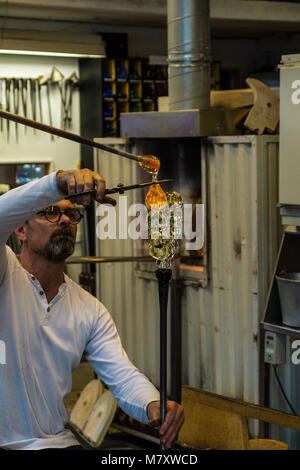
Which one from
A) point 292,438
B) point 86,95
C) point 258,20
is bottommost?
point 292,438

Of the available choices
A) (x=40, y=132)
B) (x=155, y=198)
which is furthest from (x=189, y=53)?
(x=40, y=132)

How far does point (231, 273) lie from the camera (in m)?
3.97

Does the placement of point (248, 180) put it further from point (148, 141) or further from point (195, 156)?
point (148, 141)

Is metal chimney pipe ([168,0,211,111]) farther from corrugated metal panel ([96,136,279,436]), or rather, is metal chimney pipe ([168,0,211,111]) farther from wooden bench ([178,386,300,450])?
wooden bench ([178,386,300,450])

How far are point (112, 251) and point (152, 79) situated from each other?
135 inches

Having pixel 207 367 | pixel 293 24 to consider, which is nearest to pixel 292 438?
pixel 207 367

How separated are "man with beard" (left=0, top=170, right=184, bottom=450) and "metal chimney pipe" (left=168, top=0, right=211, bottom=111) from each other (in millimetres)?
1661

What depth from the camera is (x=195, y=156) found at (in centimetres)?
420

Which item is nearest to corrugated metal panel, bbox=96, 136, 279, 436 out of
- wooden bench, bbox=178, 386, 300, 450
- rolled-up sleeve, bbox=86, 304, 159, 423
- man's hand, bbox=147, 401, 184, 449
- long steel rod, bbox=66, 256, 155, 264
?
long steel rod, bbox=66, 256, 155, 264

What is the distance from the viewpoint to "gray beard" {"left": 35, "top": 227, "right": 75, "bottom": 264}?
2.66 meters

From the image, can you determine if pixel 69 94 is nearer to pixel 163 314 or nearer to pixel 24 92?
pixel 24 92

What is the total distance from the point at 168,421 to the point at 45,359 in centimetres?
65

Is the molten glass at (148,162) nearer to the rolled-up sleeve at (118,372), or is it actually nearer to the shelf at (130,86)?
the rolled-up sleeve at (118,372)

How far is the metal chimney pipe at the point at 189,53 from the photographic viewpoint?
3996 millimetres
